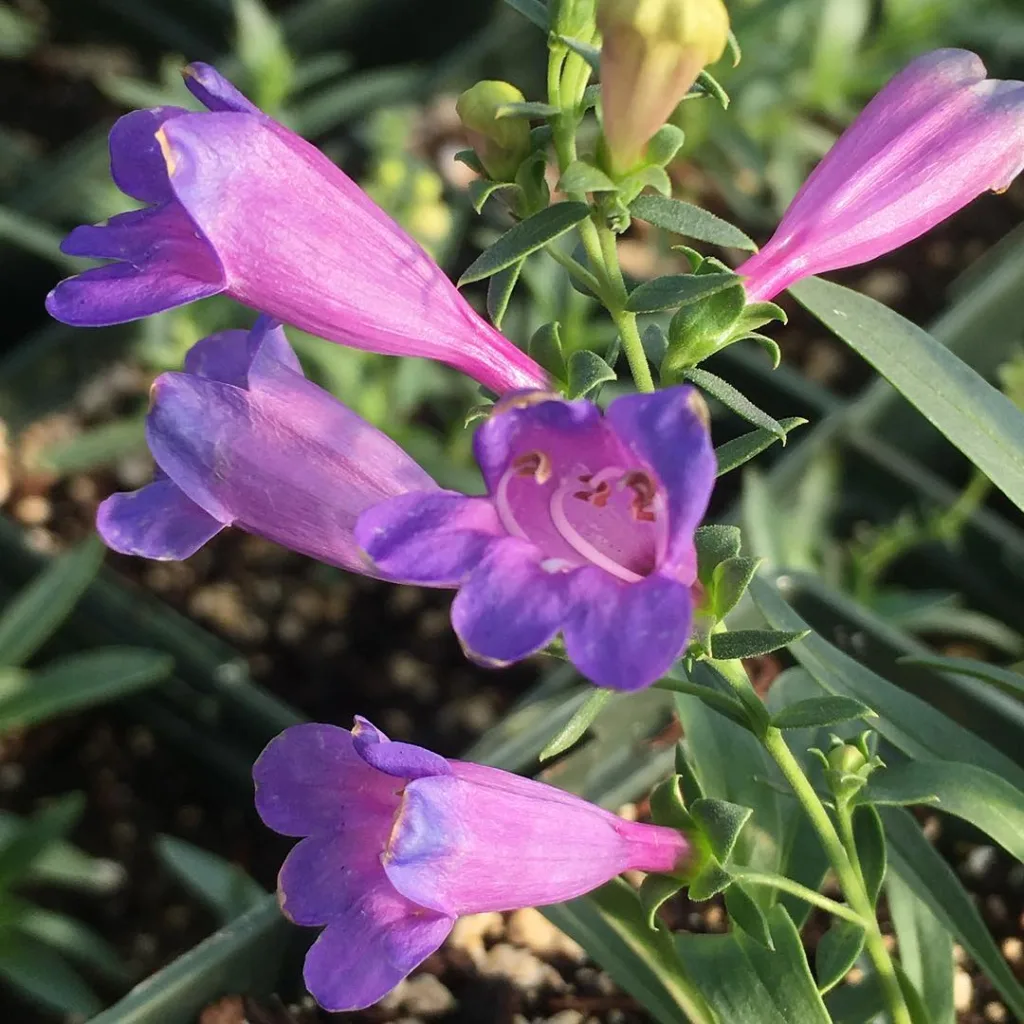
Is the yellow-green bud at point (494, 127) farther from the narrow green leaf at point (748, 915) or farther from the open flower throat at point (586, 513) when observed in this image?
the narrow green leaf at point (748, 915)

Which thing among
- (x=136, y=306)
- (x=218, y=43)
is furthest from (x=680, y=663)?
(x=218, y=43)

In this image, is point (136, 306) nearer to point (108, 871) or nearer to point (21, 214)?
point (108, 871)

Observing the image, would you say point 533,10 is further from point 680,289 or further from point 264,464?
point 264,464

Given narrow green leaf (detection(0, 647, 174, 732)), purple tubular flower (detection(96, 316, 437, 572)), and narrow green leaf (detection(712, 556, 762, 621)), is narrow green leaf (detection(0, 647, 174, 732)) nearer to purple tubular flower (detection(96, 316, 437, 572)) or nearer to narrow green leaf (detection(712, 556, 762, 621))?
purple tubular flower (detection(96, 316, 437, 572))

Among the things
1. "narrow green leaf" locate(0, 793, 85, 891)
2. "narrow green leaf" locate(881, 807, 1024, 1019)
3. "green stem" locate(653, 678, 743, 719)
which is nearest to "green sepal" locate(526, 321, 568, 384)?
"green stem" locate(653, 678, 743, 719)

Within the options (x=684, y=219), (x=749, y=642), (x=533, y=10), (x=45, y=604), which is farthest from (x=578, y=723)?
(x=45, y=604)

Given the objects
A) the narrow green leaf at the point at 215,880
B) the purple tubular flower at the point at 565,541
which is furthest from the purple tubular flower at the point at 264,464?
the narrow green leaf at the point at 215,880
